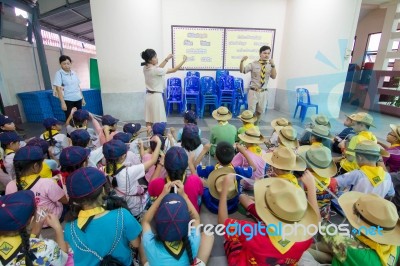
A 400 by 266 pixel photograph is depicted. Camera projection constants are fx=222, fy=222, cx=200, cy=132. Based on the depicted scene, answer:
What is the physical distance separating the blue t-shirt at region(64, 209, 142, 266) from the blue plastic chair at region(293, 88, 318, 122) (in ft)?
17.7

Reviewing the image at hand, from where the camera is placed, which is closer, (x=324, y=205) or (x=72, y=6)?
(x=324, y=205)

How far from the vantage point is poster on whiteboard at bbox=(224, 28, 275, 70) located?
251 inches

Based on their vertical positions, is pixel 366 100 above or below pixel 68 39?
below

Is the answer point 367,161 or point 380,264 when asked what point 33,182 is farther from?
point 367,161

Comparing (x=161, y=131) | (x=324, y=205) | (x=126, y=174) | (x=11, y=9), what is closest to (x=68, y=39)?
(x=11, y=9)

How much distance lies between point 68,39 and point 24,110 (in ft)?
20.4

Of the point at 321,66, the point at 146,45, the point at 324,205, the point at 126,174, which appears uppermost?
the point at 146,45

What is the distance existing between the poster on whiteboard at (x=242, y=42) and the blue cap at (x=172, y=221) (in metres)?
6.10

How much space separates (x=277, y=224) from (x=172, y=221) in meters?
0.50

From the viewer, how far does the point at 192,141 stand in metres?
2.19

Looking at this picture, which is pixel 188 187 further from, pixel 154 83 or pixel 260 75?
pixel 260 75

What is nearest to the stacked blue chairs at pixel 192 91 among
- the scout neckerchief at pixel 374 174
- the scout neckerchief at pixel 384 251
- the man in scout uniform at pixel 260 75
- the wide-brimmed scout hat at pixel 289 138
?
the man in scout uniform at pixel 260 75

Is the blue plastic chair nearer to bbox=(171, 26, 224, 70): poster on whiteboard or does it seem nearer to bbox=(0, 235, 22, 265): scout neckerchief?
bbox=(171, 26, 224, 70): poster on whiteboard

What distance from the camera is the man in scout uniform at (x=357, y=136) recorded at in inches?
90.4
